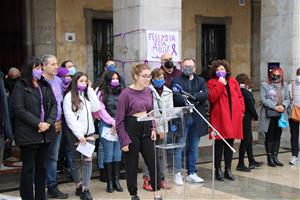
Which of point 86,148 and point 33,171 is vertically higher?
point 86,148

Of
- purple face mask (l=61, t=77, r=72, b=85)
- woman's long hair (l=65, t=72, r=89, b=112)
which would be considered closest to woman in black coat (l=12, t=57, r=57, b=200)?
woman's long hair (l=65, t=72, r=89, b=112)

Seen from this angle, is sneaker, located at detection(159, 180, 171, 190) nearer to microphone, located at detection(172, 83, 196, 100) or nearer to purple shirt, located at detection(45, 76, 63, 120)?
microphone, located at detection(172, 83, 196, 100)

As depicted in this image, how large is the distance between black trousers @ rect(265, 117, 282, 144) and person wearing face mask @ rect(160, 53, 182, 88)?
85.8 inches

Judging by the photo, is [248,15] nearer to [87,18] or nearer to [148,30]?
[87,18]

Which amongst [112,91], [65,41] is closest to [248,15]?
[65,41]

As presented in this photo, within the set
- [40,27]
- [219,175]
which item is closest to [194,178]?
[219,175]

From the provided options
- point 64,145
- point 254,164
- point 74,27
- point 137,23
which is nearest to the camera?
point 64,145

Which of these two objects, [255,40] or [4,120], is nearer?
[4,120]

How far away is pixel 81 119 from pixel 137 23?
2.23m

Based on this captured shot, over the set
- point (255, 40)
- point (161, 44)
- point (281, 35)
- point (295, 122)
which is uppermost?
point (255, 40)

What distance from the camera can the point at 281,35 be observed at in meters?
9.74

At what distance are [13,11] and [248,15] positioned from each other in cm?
704

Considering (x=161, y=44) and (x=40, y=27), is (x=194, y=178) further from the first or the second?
(x=40, y=27)

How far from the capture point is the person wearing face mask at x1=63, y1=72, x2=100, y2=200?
5.67 metres
